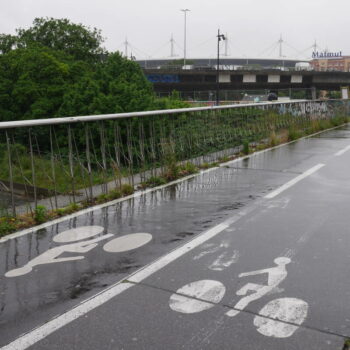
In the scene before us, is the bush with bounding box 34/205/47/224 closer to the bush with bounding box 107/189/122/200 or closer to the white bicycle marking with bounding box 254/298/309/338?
the bush with bounding box 107/189/122/200

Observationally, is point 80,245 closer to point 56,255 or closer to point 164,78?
point 56,255

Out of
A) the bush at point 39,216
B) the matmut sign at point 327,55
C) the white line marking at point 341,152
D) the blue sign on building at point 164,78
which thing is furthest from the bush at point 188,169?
the matmut sign at point 327,55

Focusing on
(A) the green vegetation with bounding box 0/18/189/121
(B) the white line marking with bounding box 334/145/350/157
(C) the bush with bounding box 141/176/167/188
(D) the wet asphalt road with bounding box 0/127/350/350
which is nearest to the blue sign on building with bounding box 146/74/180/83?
(A) the green vegetation with bounding box 0/18/189/121

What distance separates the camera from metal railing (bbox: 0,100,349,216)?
696 cm

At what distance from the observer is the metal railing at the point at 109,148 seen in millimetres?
6957

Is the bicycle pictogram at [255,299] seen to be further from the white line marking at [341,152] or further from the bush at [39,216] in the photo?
the white line marking at [341,152]

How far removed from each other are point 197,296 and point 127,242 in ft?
5.42

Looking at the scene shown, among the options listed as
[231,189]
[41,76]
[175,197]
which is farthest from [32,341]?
[41,76]

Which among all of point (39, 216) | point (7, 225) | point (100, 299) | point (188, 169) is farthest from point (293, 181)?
point (100, 299)

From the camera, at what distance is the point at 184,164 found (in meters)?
10.2

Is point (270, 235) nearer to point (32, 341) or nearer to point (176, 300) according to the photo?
point (176, 300)

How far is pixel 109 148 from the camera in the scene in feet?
31.3

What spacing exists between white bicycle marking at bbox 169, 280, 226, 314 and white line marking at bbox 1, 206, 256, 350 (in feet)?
1.55

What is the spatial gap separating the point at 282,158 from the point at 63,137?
6.72m
